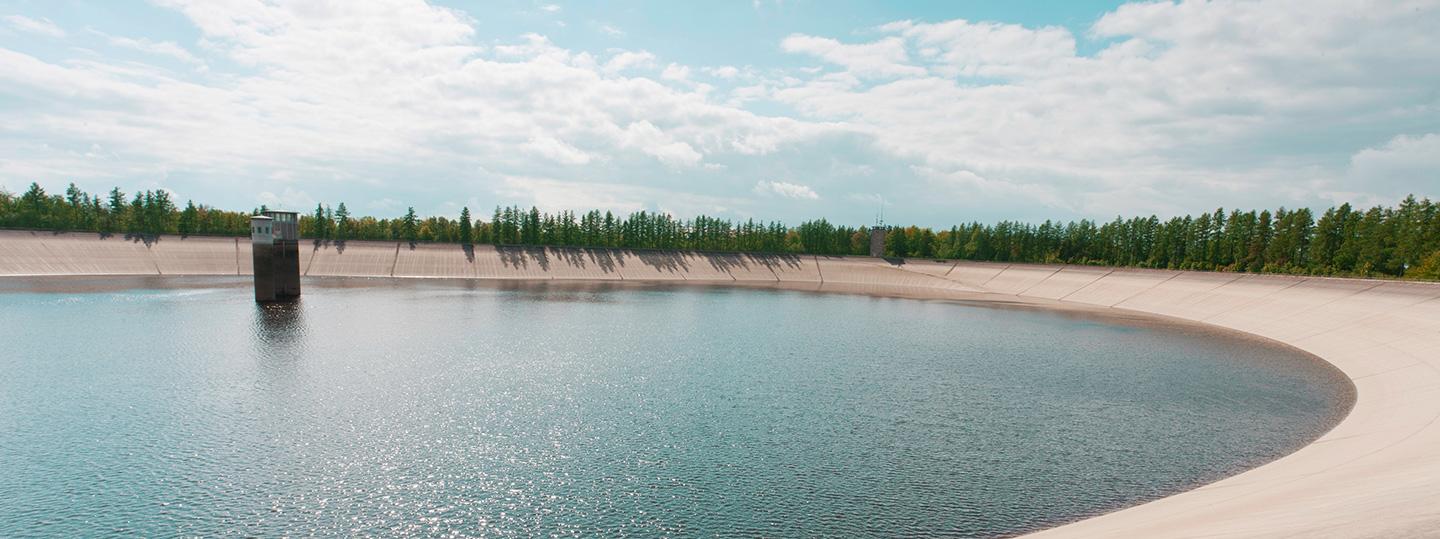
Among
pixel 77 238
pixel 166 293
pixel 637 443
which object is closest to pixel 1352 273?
pixel 637 443

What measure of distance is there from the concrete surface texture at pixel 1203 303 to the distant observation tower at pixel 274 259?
35.1 metres

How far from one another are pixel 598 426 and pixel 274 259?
2732 inches

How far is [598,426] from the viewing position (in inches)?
1162

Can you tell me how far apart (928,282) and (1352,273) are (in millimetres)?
61558

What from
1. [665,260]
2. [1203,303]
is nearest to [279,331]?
[665,260]

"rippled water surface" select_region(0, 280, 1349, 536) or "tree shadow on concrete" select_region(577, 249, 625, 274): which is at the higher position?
"tree shadow on concrete" select_region(577, 249, 625, 274)

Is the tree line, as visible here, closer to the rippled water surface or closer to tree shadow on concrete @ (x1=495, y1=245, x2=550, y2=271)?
tree shadow on concrete @ (x1=495, y1=245, x2=550, y2=271)

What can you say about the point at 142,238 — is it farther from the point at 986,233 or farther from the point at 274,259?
the point at 986,233

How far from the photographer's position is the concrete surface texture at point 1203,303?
677 inches

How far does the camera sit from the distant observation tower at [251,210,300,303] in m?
79.2

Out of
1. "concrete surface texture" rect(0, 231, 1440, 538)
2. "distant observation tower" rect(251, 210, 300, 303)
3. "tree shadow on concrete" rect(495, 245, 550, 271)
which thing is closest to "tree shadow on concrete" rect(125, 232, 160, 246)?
"concrete surface texture" rect(0, 231, 1440, 538)

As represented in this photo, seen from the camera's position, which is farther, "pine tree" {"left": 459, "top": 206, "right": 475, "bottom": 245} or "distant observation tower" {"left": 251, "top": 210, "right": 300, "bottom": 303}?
"pine tree" {"left": 459, "top": 206, "right": 475, "bottom": 245}

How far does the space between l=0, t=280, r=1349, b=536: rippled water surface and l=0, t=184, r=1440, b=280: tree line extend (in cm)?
6975

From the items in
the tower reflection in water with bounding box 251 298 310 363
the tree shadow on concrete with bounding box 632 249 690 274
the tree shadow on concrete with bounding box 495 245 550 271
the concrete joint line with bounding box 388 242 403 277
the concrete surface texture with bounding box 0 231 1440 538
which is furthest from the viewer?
the tree shadow on concrete with bounding box 632 249 690 274
